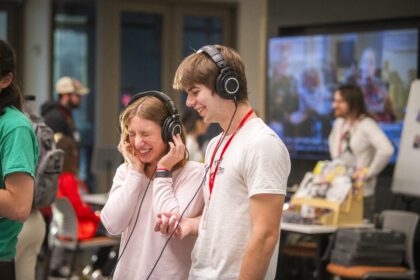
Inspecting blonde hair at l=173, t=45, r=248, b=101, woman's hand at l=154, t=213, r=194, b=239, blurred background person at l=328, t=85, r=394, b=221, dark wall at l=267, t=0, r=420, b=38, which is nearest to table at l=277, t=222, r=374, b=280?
blurred background person at l=328, t=85, r=394, b=221

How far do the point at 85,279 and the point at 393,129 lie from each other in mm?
3746

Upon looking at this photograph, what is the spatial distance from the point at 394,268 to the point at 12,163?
326 cm

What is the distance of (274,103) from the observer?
8719 mm

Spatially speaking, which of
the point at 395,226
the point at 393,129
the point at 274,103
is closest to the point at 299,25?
the point at 274,103

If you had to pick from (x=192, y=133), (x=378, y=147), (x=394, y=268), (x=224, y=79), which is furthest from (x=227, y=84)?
(x=192, y=133)

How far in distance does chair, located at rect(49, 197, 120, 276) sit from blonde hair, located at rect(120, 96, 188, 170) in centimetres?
302

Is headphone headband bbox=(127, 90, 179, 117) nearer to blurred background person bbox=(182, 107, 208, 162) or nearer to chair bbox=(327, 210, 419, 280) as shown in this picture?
chair bbox=(327, 210, 419, 280)

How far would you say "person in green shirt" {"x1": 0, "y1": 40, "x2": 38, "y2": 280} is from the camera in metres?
2.24

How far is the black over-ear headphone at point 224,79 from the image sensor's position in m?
2.02

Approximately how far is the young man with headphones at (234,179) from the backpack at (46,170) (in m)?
1.23

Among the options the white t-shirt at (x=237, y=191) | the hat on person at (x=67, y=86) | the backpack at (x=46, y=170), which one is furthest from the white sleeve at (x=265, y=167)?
the hat on person at (x=67, y=86)

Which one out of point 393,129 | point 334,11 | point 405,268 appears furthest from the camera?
point 334,11

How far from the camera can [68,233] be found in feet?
17.8

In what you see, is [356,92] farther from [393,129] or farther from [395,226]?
[393,129]
